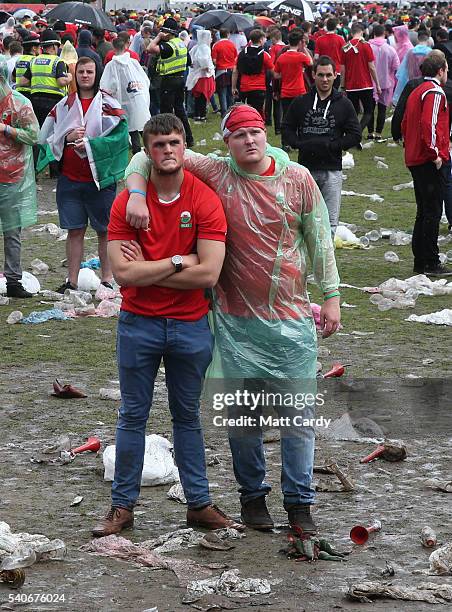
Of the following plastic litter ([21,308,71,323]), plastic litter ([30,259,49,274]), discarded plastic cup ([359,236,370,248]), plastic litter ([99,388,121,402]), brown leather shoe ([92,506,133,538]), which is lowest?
plastic litter ([30,259,49,274])

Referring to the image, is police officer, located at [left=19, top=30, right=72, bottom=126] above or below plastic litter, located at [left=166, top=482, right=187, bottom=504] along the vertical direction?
above

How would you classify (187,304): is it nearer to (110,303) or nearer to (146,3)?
(110,303)

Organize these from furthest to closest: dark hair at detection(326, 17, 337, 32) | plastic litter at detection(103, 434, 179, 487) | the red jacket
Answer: dark hair at detection(326, 17, 337, 32), the red jacket, plastic litter at detection(103, 434, 179, 487)

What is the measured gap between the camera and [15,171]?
944cm

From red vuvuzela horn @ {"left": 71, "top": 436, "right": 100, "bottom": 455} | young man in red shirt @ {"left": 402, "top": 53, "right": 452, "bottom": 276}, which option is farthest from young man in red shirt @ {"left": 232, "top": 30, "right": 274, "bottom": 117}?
red vuvuzela horn @ {"left": 71, "top": 436, "right": 100, "bottom": 455}

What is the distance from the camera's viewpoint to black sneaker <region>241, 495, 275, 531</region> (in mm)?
5113

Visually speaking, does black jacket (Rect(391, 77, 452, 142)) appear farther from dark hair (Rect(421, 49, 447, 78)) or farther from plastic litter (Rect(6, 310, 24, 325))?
plastic litter (Rect(6, 310, 24, 325))

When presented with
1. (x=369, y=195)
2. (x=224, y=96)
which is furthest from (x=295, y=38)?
(x=369, y=195)

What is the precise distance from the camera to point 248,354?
4965mm

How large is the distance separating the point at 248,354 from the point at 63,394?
2503 millimetres

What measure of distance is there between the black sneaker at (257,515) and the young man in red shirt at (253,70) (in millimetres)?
15004

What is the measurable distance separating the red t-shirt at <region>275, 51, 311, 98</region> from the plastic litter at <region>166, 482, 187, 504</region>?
1365cm

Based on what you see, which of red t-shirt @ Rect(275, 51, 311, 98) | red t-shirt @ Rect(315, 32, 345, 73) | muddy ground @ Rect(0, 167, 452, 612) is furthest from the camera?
red t-shirt @ Rect(315, 32, 345, 73)

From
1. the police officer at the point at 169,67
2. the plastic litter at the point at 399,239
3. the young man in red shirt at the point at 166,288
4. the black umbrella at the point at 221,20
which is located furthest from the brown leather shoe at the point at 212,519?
the black umbrella at the point at 221,20
